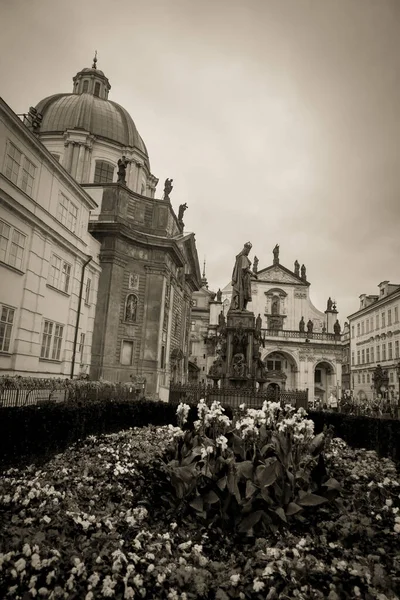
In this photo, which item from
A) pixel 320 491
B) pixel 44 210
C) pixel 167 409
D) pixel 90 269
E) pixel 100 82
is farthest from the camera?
pixel 100 82

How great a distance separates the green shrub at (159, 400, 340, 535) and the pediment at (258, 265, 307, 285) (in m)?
52.8

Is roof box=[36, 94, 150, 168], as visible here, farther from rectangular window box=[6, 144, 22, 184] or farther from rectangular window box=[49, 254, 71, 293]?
rectangular window box=[6, 144, 22, 184]

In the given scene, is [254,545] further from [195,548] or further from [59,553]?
[59,553]

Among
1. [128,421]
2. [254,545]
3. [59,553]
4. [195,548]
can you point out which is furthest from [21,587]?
[128,421]

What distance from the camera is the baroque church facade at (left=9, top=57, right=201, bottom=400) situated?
28.0 metres

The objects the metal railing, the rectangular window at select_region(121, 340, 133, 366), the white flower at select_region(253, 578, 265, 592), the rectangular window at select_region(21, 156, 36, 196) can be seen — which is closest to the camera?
the white flower at select_region(253, 578, 265, 592)

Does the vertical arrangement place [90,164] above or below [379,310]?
above

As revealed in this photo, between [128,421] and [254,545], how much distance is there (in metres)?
7.75

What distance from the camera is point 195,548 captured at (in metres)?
4.02

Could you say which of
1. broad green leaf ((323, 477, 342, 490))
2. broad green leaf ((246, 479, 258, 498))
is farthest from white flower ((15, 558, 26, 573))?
broad green leaf ((323, 477, 342, 490))

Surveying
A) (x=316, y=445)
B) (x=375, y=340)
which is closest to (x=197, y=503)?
(x=316, y=445)

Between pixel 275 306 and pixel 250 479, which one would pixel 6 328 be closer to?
pixel 250 479

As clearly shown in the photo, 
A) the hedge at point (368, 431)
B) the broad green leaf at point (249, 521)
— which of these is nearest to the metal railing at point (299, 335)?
the hedge at point (368, 431)

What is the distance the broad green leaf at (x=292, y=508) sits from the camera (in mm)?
4676
